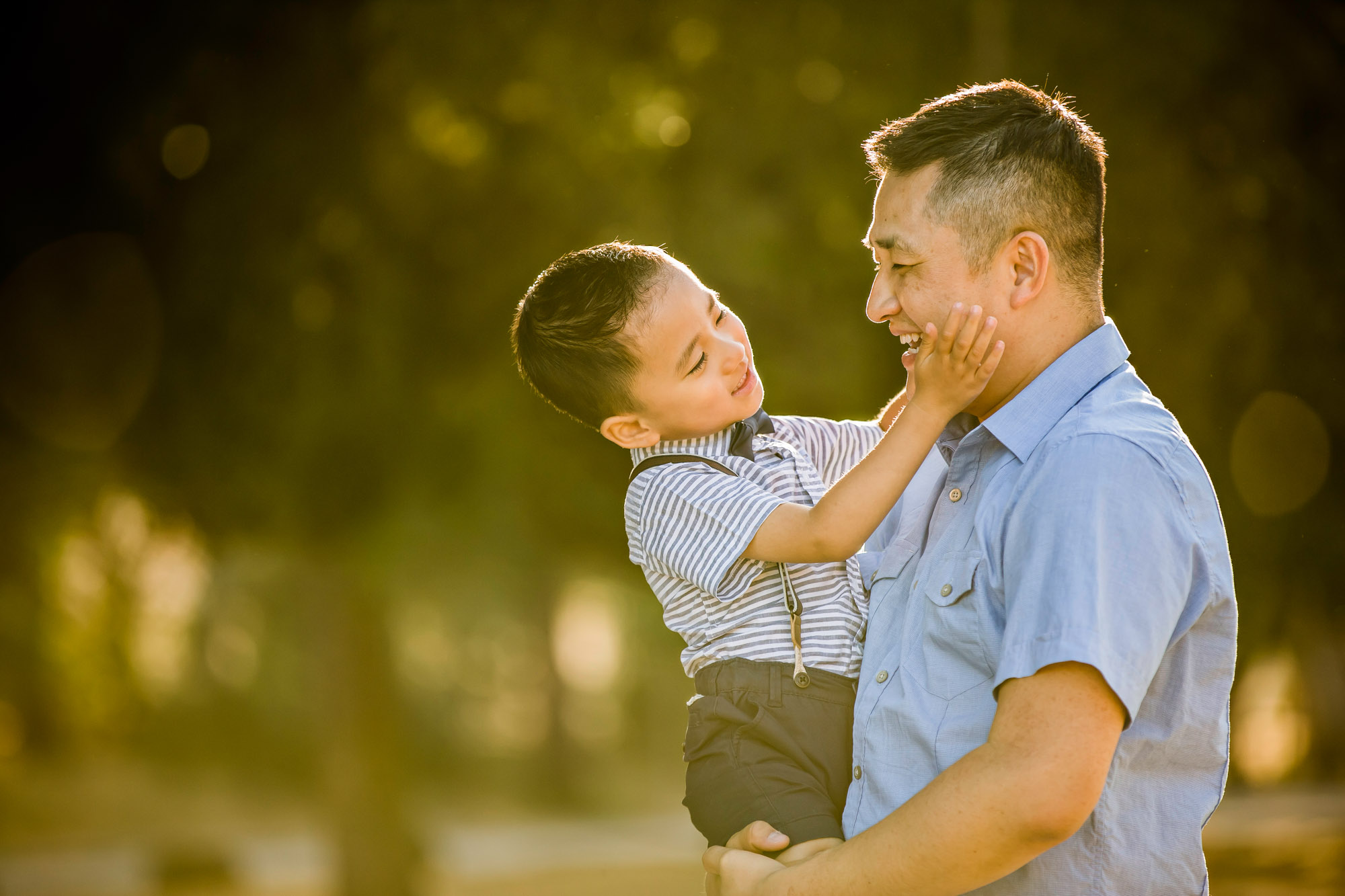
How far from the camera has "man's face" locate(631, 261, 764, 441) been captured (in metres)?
2.20

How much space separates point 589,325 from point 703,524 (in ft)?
1.52

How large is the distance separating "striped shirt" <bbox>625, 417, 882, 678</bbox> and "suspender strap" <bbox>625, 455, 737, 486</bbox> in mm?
20

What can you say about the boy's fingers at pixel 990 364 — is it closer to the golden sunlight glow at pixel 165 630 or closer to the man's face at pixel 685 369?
the man's face at pixel 685 369

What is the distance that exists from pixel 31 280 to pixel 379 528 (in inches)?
107

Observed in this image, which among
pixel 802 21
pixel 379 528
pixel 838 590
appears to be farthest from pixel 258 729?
pixel 838 590

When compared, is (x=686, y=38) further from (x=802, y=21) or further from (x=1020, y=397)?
(x=1020, y=397)

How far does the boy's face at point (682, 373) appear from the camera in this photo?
7.23ft

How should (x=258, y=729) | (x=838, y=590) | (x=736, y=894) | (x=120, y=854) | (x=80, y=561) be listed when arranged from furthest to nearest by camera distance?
(x=258, y=729), (x=80, y=561), (x=120, y=854), (x=838, y=590), (x=736, y=894)

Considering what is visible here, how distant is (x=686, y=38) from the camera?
6.75 metres

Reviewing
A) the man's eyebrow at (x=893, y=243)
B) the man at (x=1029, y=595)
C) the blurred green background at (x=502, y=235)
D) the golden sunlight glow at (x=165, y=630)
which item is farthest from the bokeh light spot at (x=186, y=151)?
the golden sunlight glow at (x=165, y=630)

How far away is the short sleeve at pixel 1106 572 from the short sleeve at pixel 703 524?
1.85 ft

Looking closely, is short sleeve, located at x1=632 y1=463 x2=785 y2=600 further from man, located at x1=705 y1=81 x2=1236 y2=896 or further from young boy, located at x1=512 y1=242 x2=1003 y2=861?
man, located at x1=705 y1=81 x2=1236 y2=896

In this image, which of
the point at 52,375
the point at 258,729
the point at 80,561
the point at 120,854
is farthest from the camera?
the point at 258,729

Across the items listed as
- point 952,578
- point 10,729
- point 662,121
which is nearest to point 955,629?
point 952,578
